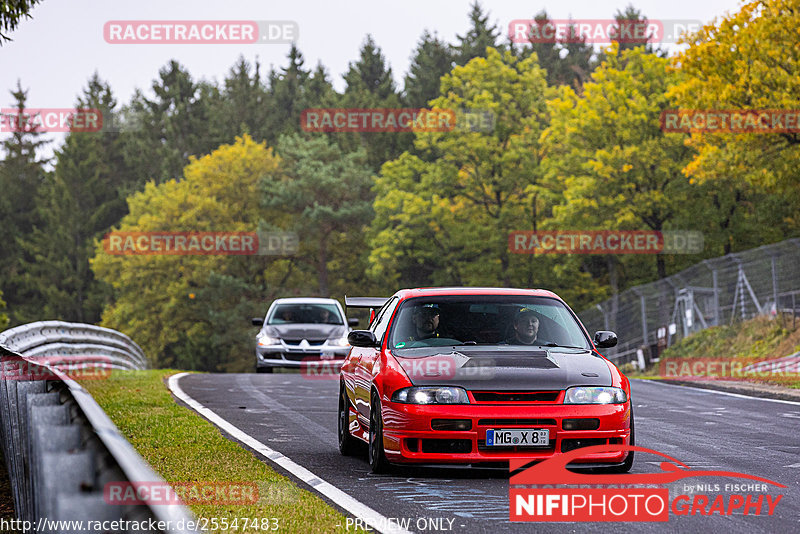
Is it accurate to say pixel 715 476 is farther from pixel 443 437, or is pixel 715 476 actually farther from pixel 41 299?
pixel 41 299

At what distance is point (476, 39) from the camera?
Answer: 280 ft

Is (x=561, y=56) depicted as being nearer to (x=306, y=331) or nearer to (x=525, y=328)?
(x=306, y=331)

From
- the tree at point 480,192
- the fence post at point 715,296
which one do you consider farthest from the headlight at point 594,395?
the tree at point 480,192

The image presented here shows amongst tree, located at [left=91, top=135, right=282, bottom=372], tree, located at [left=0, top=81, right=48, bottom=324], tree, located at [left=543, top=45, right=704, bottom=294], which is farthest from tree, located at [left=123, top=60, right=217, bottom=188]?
tree, located at [left=543, top=45, right=704, bottom=294]

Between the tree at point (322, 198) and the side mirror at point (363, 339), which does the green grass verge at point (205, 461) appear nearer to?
the side mirror at point (363, 339)

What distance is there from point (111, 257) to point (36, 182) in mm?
26521

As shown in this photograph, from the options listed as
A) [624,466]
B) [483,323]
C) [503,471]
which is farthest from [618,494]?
[483,323]

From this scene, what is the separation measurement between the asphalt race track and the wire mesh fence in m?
12.5

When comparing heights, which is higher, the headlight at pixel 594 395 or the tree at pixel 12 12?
the tree at pixel 12 12

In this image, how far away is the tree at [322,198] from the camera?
2714 inches

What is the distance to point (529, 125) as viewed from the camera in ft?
197

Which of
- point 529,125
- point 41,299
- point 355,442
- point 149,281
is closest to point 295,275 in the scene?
point 149,281

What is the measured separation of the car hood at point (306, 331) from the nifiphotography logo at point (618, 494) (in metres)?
15.8

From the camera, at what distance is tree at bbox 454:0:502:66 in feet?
275
